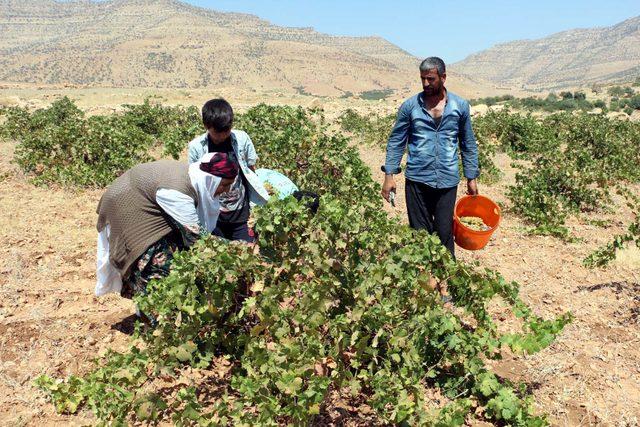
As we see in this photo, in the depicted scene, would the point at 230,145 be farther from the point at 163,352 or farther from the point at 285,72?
the point at 285,72

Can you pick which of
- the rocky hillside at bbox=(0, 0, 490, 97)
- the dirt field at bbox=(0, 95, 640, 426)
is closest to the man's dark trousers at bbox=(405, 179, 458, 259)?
the dirt field at bbox=(0, 95, 640, 426)

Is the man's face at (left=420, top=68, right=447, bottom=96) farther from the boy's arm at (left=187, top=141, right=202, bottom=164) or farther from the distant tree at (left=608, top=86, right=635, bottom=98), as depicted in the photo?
the distant tree at (left=608, top=86, right=635, bottom=98)

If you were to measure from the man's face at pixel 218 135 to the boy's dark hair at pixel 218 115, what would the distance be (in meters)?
0.02

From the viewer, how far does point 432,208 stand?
362 centimetres

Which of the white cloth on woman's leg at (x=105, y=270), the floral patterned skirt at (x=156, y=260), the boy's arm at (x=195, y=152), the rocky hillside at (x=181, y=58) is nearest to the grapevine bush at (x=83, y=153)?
the boy's arm at (x=195, y=152)

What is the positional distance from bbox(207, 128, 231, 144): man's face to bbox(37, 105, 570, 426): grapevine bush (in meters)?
0.77

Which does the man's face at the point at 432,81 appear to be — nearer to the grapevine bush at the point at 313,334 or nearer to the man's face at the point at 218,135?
the grapevine bush at the point at 313,334

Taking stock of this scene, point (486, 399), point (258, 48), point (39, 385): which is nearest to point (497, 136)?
point (486, 399)

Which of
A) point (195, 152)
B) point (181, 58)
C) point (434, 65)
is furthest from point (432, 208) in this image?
point (181, 58)

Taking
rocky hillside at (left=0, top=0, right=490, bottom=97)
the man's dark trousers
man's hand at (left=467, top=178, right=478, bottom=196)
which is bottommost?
the man's dark trousers

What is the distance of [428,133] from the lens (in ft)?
11.3

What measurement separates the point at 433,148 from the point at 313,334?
1687 mm

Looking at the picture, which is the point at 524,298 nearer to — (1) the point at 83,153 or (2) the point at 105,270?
(2) the point at 105,270

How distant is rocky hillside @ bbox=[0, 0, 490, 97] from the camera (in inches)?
2534
